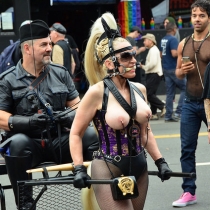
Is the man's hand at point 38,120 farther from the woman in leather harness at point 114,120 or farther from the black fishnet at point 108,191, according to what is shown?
the black fishnet at point 108,191

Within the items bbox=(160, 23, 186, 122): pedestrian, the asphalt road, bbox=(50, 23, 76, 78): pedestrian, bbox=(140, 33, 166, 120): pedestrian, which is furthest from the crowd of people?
bbox=(140, 33, 166, 120): pedestrian

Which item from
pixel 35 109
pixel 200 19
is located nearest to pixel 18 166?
pixel 35 109

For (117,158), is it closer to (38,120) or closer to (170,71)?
(38,120)

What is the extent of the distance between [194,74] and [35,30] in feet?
5.94

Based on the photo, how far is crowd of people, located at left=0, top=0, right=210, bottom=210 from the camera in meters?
4.30

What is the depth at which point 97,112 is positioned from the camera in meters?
4.33

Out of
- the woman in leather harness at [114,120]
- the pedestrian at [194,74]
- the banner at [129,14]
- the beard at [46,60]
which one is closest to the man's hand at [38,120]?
the beard at [46,60]

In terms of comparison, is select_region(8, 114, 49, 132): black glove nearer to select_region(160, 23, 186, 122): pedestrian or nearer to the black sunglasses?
the black sunglasses

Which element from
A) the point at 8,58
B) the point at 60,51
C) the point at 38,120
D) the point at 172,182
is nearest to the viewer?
the point at 38,120

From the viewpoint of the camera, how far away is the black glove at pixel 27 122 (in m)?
5.02

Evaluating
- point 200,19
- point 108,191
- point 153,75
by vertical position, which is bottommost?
point 153,75

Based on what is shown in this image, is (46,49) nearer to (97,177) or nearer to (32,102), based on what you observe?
(32,102)

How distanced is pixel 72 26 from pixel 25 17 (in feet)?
6.10

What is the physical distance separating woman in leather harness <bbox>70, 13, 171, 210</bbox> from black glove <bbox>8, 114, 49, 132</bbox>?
0.71 meters
